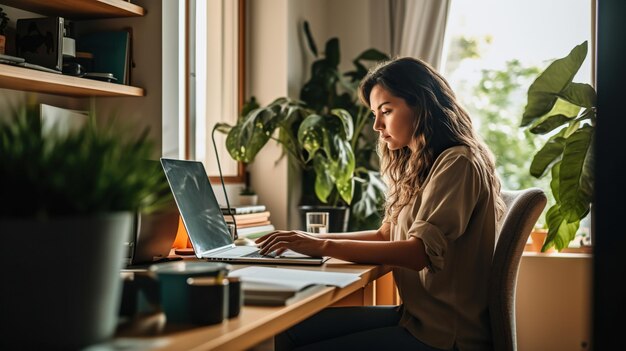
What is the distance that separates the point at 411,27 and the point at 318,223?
1.69 m

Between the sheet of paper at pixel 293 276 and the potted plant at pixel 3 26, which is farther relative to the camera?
the potted plant at pixel 3 26

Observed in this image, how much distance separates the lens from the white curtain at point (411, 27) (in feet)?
11.8

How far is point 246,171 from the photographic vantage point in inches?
138

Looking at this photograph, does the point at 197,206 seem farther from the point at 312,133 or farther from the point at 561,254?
the point at 561,254

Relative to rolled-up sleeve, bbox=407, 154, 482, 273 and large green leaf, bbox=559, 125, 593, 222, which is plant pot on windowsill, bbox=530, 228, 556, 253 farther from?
rolled-up sleeve, bbox=407, 154, 482, 273

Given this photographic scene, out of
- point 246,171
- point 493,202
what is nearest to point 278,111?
point 246,171

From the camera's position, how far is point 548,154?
276 cm

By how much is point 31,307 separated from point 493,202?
127 centimetres

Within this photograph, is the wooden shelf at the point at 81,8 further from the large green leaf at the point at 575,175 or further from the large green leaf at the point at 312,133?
the large green leaf at the point at 575,175

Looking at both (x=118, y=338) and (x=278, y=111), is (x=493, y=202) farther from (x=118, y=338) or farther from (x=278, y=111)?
(x=278, y=111)

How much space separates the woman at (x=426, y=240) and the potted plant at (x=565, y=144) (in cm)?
83

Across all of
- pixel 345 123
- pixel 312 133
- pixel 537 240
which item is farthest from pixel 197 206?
pixel 537 240

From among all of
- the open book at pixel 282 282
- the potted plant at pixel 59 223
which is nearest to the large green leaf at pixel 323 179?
the open book at pixel 282 282

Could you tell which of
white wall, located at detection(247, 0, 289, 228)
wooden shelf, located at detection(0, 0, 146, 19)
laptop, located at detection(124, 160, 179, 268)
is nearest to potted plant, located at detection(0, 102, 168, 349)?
laptop, located at detection(124, 160, 179, 268)
